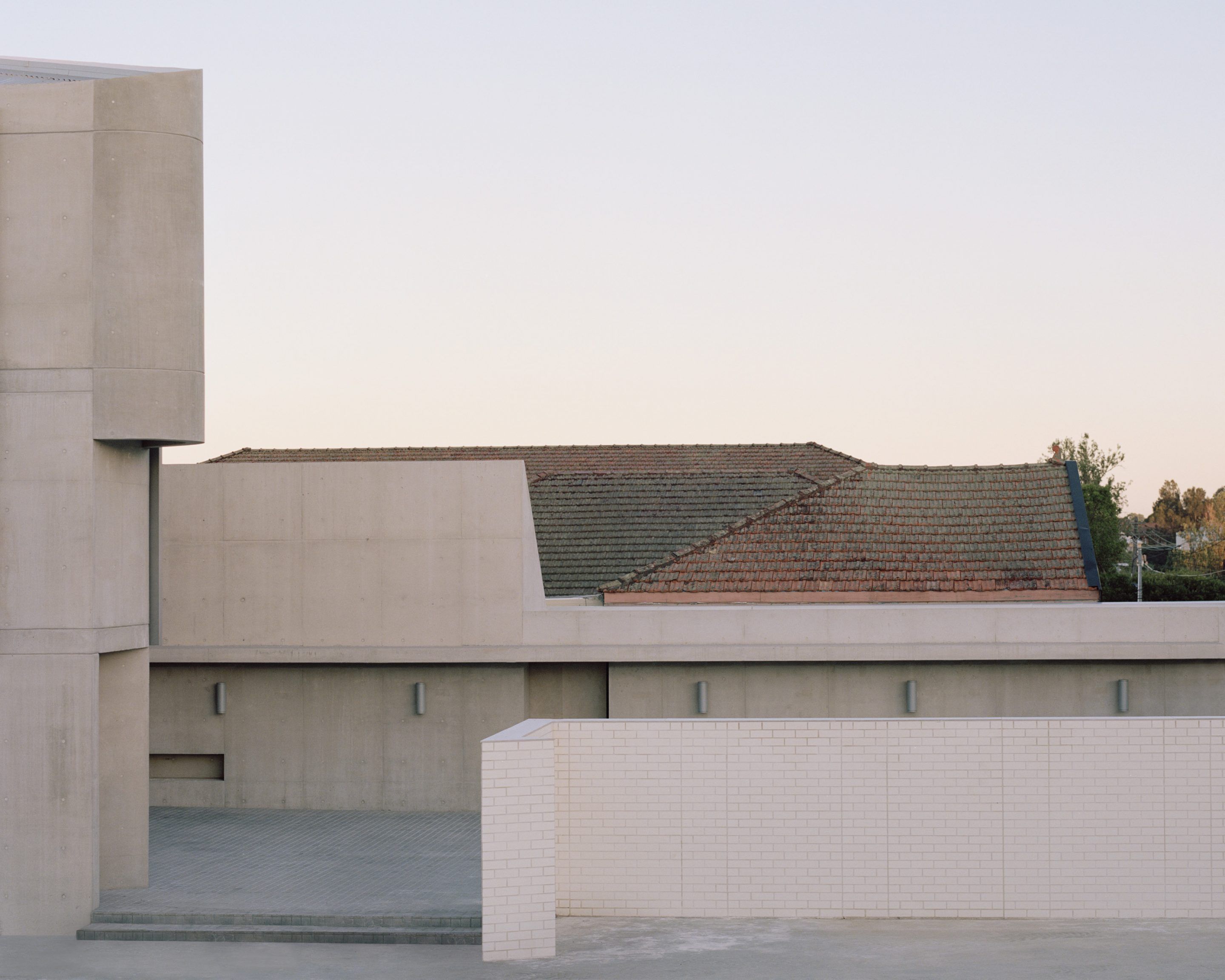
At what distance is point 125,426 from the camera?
14406mm

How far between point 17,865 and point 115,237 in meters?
6.59

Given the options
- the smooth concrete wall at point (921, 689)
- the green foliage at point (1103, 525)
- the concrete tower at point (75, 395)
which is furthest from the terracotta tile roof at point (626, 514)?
the green foliage at point (1103, 525)

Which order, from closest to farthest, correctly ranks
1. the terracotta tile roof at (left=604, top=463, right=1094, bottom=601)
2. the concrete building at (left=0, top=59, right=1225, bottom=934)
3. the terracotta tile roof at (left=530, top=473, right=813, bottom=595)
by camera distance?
1. the concrete building at (left=0, top=59, right=1225, bottom=934)
2. the terracotta tile roof at (left=604, top=463, right=1094, bottom=601)
3. the terracotta tile roof at (left=530, top=473, right=813, bottom=595)

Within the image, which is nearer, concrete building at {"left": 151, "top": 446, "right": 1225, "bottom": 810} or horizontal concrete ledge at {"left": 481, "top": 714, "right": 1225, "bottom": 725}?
horizontal concrete ledge at {"left": 481, "top": 714, "right": 1225, "bottom": 725}

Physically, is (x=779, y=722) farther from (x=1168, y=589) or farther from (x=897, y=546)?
(x=1168, y=589)

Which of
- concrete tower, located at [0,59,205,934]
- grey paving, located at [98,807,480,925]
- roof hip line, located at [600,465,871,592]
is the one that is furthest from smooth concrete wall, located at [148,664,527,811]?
concrete tower, located at [0,59,205,934]

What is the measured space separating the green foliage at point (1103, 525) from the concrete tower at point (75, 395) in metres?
46.5

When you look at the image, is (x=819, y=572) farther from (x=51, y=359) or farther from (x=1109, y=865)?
(x=51, y=359)

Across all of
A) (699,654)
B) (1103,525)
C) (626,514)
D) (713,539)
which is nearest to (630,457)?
(626,514)

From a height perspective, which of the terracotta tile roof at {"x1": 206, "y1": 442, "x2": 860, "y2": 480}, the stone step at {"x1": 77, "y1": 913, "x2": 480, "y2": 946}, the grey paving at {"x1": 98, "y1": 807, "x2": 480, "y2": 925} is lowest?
the stone step at {"x1": 77, "y1": 913, "x2": 480, "y2": 946}

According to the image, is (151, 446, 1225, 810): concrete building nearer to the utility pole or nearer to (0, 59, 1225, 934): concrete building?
(0, 59, 1225, 934): concrete building

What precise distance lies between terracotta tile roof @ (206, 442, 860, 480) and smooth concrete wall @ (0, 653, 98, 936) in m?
18.0

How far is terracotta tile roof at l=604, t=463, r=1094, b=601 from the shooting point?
2262cm

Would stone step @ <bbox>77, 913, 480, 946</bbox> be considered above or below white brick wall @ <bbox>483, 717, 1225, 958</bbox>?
below
